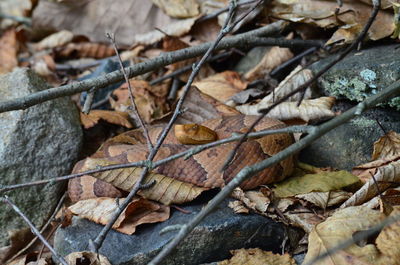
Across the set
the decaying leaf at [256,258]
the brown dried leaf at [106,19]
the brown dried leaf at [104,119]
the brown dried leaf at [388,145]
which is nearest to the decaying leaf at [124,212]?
the decaying leaf at [256,258]

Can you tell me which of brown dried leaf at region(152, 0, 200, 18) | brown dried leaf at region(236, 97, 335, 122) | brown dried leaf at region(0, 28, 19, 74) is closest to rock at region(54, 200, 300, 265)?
brown dried leaf at region(236, 97, 335, 122)

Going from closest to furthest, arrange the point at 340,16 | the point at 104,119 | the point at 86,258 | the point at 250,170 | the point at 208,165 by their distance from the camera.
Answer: the point at 250,170, the point at 86,258, the point at 208,165, the point at 340,16, the point at 104,119

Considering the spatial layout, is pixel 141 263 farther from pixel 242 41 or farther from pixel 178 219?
pixel 242 41

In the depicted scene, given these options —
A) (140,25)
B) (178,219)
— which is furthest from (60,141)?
(140,25)

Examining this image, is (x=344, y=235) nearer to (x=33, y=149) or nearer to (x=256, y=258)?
(x=256, y=258)

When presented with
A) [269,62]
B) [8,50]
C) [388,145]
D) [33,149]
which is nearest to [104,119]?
[33,149]
